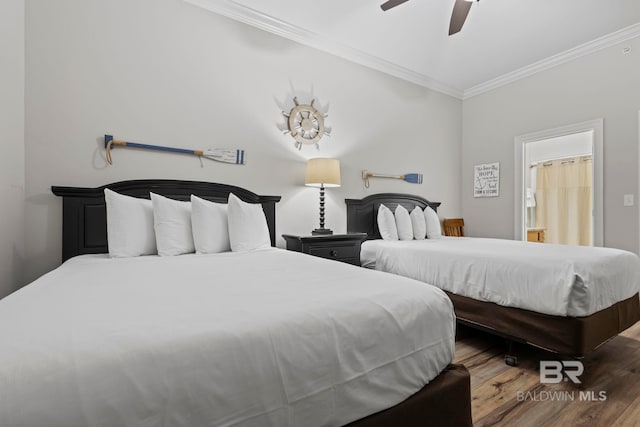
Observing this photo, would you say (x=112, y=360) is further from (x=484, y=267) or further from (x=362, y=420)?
(x=484, y=267)

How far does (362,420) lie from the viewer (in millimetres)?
836

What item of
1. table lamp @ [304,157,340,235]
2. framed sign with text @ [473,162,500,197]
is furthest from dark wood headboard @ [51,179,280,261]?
framed sign with text @ [473,162,500,197]

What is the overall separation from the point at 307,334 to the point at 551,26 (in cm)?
385

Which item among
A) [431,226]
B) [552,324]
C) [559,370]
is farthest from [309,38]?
[559,370]

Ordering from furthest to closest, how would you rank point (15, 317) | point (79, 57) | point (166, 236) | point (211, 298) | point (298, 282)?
point (79, 57), point (166, 236), point (298, 282), point (211, 298), point (15, 317)

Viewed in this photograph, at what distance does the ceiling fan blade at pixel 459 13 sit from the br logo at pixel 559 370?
2567mm

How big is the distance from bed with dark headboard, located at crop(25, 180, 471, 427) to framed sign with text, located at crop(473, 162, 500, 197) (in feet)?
10.2

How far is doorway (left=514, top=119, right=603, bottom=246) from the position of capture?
4008mm

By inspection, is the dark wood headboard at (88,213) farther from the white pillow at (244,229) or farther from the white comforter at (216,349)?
the white comforter at (216,349)

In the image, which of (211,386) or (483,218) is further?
(483,218)

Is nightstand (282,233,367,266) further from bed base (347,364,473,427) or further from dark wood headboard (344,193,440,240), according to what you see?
bed base (347,364,473,427)

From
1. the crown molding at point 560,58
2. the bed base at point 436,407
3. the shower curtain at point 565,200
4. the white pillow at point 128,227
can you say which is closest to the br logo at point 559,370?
the bed base at point 436,407

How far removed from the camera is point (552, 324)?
183 centimetres

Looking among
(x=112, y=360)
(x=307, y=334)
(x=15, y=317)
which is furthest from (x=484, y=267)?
(x=15, y=317)
